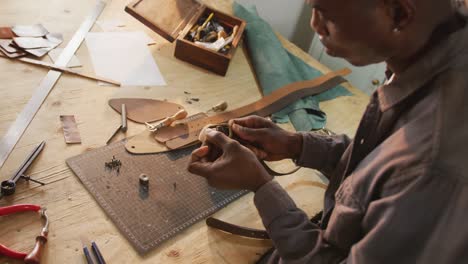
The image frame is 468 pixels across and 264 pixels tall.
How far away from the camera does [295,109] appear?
1656mm

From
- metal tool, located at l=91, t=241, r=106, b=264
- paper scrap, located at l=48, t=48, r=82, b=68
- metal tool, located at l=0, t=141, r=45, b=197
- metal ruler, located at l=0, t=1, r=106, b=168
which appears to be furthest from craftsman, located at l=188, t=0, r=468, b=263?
paper scrap, located at l=48, t=48, r=82, b=68

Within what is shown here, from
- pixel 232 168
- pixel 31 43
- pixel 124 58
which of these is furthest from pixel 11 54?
pixel 232 168

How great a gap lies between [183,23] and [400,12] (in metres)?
1.24

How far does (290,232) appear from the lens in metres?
0.90

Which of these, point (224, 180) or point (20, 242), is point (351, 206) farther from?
point (20, 242)

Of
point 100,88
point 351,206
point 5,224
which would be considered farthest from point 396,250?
point 100,88

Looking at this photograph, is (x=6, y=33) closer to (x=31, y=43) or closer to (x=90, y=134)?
(x=31, y=43)

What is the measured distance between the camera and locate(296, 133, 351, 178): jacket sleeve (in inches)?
46.7

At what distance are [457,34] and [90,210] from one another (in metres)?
0.90

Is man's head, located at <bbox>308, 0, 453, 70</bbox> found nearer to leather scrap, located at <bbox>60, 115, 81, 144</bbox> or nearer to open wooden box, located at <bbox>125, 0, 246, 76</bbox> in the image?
leather scrap, located at <bbox>60, 115, 81, 144</bbox>

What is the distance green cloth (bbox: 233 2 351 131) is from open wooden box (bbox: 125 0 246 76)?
132mm

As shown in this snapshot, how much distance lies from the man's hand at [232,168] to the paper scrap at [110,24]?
1004mm

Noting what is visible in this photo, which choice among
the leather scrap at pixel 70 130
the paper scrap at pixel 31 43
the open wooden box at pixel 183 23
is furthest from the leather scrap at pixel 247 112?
the paper scrap at pixel 31 43

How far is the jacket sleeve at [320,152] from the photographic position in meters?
1.19
